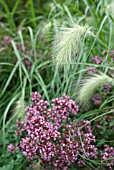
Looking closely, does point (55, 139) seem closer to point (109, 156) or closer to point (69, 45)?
point (109, 156)

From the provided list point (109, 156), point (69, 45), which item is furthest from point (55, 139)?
point (69, 45)

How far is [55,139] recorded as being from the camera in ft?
6.53

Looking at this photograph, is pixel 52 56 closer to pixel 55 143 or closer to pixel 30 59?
pixel 55 143

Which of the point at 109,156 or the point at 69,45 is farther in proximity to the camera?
the point at 109,156

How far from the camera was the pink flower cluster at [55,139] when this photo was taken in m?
1.97

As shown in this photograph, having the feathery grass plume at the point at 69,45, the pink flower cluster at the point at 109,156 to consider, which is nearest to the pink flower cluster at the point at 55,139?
the pink flower cluster at the point at 109,156

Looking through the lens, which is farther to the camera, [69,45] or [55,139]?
[55,139]

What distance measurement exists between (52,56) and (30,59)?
106cm

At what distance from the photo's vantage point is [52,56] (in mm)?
1884

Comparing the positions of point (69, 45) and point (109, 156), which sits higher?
point (69, 45)

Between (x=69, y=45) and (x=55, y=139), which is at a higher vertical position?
(x=69, y=45)

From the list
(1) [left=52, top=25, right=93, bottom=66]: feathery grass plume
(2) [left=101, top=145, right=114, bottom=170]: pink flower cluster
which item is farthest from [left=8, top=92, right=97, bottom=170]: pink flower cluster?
(1) [left=52, top=25, right=93, bottom=66]: feathery grass plume

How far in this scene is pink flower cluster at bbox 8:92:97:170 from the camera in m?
1.97

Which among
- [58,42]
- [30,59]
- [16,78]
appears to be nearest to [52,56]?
[58,42]
